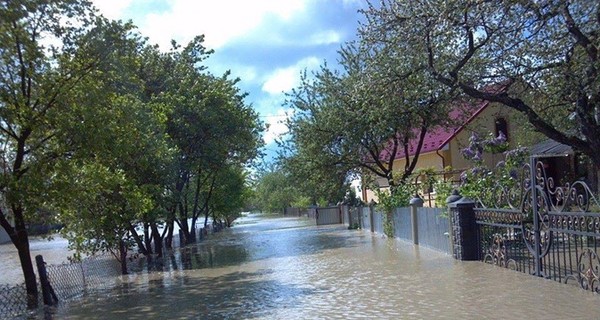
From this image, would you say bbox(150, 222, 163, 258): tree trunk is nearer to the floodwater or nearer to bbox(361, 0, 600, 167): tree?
the floodwater

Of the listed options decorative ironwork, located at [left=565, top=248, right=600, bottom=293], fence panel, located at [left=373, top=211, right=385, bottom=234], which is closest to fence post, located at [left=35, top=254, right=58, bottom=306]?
decorative ironwork, located at [left=565, top=248, right=600, bottom=293]

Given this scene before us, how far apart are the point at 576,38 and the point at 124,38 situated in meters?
10.6

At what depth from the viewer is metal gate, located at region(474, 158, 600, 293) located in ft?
29.2

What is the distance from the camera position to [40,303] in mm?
12953

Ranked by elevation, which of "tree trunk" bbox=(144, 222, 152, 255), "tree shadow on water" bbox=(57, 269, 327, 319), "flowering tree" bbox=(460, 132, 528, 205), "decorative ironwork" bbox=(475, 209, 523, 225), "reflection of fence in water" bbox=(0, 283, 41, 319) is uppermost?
"flowering tree" bbox=(460, 132, 528, 205)

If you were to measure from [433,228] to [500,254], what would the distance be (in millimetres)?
4901

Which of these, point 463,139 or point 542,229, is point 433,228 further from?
point 463,139

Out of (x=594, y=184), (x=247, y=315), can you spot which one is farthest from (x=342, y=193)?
(x=247, y=315)

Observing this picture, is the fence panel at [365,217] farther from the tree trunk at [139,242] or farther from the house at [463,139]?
the tree trunk at [139,242]

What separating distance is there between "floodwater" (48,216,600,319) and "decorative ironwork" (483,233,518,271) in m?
0.27

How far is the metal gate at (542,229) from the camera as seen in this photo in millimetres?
8906

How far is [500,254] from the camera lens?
12484 mm

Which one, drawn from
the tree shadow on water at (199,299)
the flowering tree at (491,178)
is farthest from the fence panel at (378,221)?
the tree shadow on water at (199,299)

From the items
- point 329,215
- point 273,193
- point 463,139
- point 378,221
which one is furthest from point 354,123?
point 273,193
